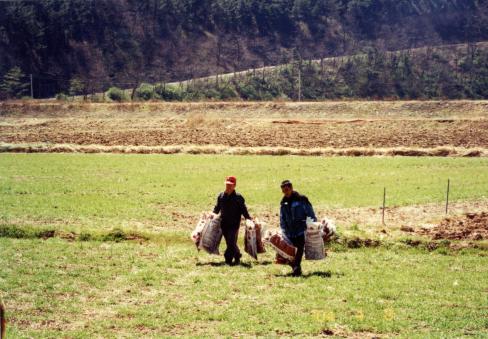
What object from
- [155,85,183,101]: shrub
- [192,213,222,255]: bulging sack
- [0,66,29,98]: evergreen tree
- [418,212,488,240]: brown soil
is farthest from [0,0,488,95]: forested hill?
[192,213,222,255]: bulging sack

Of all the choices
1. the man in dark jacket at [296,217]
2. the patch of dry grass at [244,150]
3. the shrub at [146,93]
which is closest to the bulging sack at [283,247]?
the man in dark jacket at [296,217]

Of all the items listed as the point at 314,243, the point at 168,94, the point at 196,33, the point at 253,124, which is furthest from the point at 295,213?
the point at 196,33

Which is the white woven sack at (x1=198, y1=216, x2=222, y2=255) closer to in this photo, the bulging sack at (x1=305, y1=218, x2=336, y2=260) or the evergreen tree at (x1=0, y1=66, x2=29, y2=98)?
the bulging sack at (x1=305, y1=218, x2=336, y2=260)

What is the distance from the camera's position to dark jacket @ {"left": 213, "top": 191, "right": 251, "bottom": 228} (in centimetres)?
1419

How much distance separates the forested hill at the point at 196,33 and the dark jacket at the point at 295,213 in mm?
105343

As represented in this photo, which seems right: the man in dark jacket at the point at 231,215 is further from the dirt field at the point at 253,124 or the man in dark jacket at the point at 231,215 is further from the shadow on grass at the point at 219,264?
the dirt field at the point at 253,124

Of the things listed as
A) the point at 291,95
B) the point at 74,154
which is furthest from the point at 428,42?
the point at 74,154

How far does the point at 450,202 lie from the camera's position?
934 inches

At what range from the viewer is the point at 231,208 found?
14211 millimetres

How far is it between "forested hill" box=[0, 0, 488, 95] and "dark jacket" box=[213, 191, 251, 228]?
104m

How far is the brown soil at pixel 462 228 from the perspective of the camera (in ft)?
56.5

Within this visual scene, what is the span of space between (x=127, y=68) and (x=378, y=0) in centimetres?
8365

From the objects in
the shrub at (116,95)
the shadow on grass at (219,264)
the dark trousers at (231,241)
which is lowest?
the shadow on grass at (219,264)

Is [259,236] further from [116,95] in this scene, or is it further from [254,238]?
[116,95]
